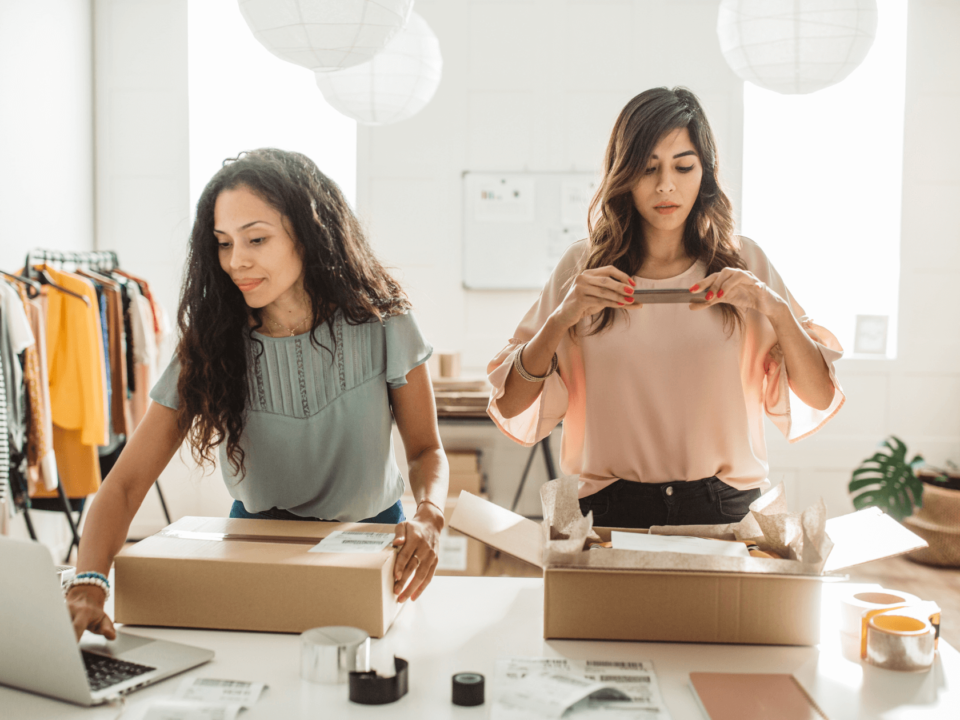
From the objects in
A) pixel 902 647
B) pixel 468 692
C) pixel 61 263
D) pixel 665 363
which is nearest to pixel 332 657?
pixel 468 692

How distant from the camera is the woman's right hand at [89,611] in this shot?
1.10m

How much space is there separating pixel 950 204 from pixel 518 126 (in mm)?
2342

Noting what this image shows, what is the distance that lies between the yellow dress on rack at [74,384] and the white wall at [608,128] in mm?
1541

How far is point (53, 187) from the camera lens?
4.01m

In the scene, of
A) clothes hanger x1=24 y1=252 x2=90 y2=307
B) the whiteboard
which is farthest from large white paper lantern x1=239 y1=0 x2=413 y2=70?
the whiteboard

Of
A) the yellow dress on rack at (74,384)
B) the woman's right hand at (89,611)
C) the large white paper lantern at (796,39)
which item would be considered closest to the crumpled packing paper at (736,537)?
the woman's right hand at (89,611)

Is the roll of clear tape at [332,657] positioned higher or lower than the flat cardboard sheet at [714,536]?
lower

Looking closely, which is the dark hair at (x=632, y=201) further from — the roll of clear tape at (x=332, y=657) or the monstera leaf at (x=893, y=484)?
the monstera leaf at (x=893, y=484)

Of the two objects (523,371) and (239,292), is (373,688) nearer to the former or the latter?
(523,371)

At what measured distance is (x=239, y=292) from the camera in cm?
155

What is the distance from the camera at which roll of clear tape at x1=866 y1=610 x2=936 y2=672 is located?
3.42 ft

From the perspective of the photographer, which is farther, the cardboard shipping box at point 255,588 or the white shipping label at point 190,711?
the cardboard shipping box at point 255,588

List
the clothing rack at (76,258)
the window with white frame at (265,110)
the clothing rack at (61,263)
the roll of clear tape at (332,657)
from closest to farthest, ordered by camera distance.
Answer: the roll of clear tape at (332,657) < the clothing rack at (61,263) < the clothing rack at (76,258) < the window with white frame at (265,110)

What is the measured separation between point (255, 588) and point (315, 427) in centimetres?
38
